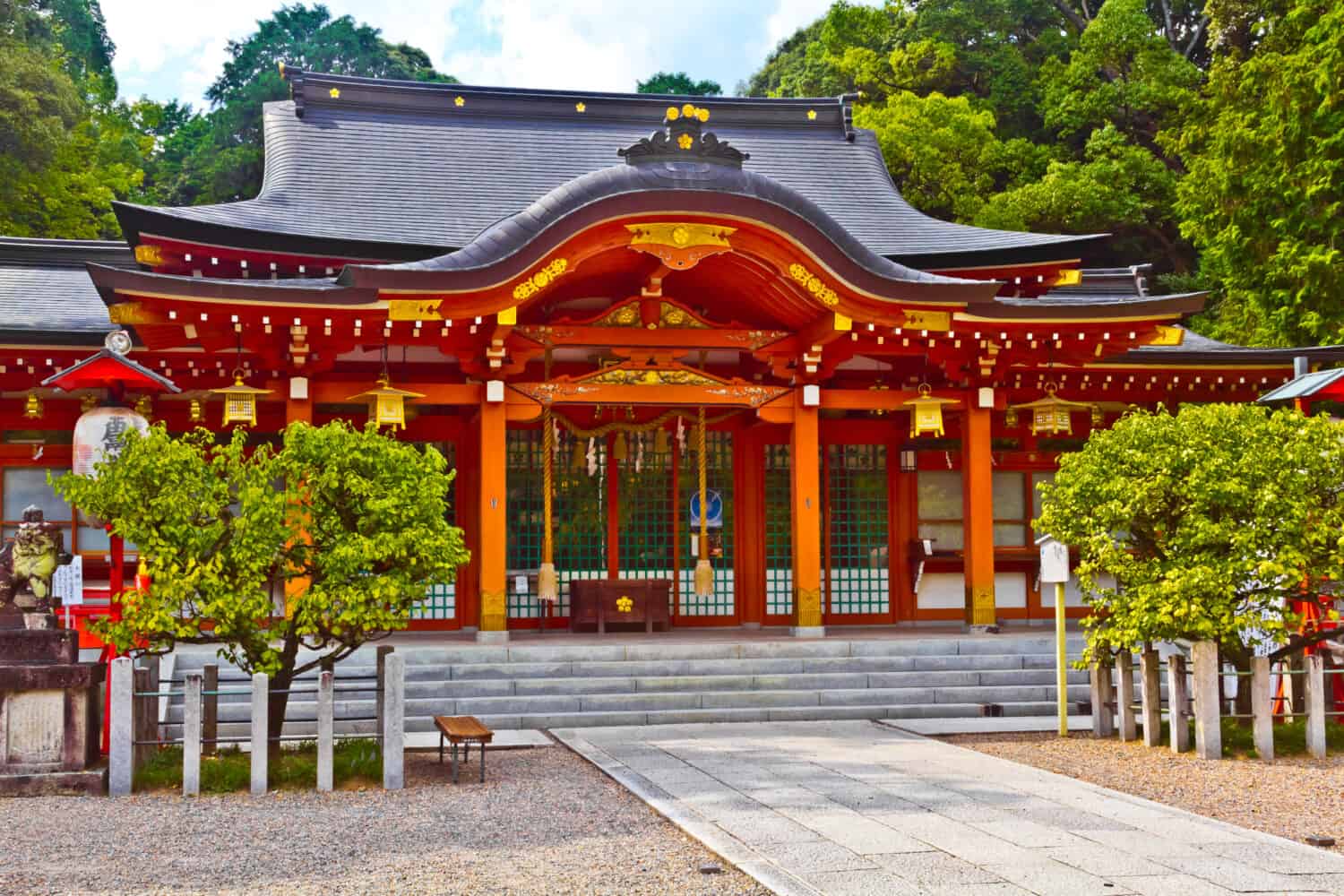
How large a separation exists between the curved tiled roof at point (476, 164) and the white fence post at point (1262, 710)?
7097 mm

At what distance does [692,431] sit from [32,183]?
19.8 meters

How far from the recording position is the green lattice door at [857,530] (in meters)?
15.5

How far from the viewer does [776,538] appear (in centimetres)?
1527

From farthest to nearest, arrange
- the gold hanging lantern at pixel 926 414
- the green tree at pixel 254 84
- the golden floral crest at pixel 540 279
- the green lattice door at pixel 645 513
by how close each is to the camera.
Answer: the green tree at pixel 254 84
the green lattice door at pixel 645 513
the gold hanging lantern at pixel 926 414
the golden floral crest at pixel 540 279

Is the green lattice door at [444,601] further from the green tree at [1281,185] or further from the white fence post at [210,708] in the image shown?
the green tree at [1281,185]

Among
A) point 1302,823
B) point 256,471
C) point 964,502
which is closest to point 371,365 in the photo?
point 256,471

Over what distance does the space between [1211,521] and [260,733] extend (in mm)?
6821

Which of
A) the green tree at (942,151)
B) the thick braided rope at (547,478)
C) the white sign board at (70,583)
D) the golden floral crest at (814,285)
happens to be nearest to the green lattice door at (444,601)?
the thick braided rope at (547,478)

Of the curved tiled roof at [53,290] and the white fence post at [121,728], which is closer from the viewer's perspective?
the white fence post at [121,728]

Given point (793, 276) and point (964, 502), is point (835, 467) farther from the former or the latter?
point (793, 276)

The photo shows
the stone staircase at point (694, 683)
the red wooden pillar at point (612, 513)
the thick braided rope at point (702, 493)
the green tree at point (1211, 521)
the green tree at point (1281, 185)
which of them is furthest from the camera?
the green tree at point (1281, 185)

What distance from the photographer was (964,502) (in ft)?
45.8

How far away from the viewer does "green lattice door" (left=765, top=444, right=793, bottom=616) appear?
15.3 m

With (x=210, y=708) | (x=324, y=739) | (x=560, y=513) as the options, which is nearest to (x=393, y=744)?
(x=324, y=739)
